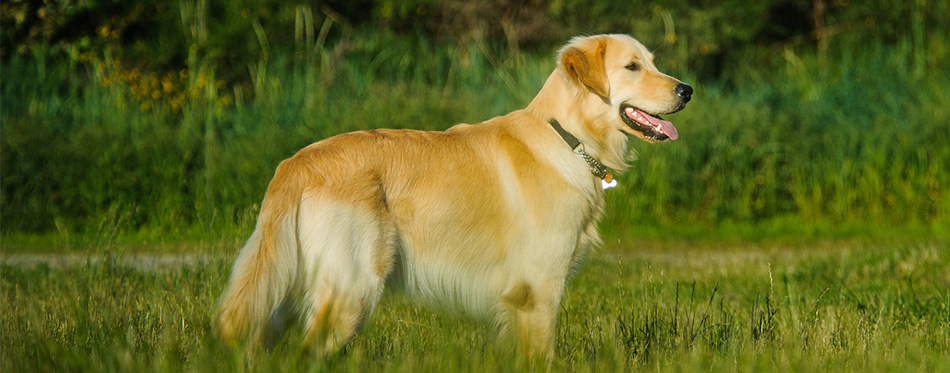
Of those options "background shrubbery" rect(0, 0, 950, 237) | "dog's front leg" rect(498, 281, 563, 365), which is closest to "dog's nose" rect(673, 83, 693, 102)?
"dog's front leg" rect(498, 281, 563, 365)

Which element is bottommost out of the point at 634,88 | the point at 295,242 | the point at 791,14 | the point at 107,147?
the point at 107,147

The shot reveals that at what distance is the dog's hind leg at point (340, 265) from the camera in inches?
142

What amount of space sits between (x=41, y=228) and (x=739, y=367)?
7.86m

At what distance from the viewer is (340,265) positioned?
362cm

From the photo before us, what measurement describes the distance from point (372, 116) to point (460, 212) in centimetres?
619

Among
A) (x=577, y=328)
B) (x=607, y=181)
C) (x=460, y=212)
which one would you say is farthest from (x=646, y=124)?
(x=577, y=328)

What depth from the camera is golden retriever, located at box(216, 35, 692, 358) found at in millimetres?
3619

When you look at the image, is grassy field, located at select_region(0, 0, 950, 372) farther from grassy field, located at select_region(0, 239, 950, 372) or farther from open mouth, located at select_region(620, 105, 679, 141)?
open mouth, located at select_region(620, 105, 679, 141)

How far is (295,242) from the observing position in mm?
3668

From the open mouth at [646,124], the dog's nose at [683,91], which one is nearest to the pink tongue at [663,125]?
the open mouth at [646,124]

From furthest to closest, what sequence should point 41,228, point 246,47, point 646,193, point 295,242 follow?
point 246,47 → point 646,193 → point 41,228 → point 295,242

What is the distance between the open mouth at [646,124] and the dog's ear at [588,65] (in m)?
0.15

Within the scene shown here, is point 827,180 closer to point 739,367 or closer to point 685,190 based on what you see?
point 685,190

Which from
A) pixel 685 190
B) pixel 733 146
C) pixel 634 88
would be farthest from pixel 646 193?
→ pixel 634 88
